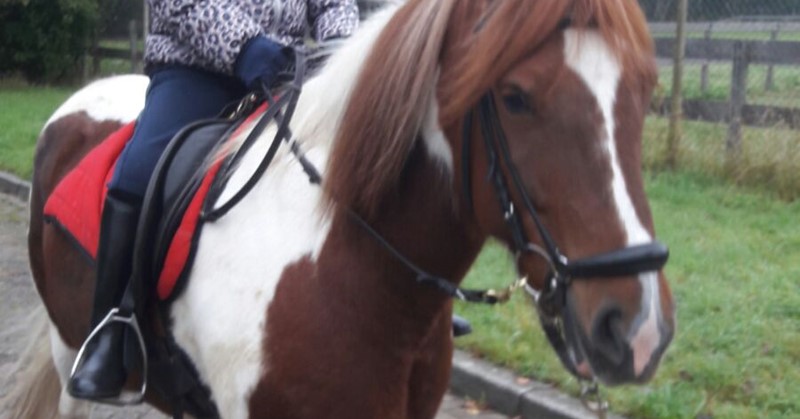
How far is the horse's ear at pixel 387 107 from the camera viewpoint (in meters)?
2.31

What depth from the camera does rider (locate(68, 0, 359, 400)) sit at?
10.1 feet

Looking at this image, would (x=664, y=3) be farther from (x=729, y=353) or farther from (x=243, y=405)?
(x=243, y=405)

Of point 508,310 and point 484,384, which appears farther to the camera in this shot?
point 508,310

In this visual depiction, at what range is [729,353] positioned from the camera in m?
5.19

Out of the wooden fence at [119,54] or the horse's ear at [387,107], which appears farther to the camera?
the wooden fence at [119,54]

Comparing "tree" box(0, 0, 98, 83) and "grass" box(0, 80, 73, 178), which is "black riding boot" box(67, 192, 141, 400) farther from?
"tree" box(0, 0, 98, 83)

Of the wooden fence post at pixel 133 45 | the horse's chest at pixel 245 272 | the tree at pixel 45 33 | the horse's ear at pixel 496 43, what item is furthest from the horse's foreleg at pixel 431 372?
the tree at pixel 45 33

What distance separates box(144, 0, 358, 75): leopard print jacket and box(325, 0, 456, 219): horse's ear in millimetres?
742

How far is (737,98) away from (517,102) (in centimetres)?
776

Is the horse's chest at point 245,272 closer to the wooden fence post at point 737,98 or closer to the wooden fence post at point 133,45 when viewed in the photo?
the wooden fence post at point 737,98

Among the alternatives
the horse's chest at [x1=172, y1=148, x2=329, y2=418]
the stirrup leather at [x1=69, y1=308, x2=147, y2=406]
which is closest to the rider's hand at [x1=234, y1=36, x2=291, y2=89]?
the horse's chest at [x1=172, y1=148, x2=329, y2=418]

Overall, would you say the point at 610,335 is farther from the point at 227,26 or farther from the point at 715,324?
the point at 715,324

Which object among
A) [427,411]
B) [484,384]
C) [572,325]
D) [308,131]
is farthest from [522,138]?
[484,384]

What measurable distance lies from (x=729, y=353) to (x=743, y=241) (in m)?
2.18
